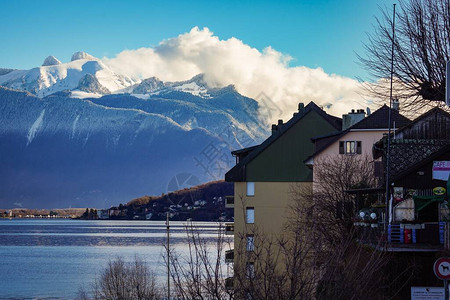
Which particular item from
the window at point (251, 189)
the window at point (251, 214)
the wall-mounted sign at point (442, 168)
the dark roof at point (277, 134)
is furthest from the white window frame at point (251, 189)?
the wall-mounted sign at point (442, 168)

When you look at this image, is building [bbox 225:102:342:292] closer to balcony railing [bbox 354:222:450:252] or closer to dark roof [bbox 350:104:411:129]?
dark roof [bbox 350:104:411:129]

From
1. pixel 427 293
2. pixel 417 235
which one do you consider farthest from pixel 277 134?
pixel 427 293

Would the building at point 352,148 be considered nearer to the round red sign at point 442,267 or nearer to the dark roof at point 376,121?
the dark roof at point 376,121

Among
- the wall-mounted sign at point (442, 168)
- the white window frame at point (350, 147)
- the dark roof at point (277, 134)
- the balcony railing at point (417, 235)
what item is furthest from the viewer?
the dark roof at point (277, 134)

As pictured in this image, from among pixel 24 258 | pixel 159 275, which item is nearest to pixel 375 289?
pixel 159 275

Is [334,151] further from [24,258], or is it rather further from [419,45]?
[24,258]

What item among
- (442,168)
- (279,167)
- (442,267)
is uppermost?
(279,167)

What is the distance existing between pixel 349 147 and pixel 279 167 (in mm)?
10859

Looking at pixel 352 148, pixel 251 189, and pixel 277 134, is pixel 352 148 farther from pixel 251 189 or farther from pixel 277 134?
pixel 251 189

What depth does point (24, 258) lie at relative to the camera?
479ft

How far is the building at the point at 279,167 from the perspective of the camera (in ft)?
228

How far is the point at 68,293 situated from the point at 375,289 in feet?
213

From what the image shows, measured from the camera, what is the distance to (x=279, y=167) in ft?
231

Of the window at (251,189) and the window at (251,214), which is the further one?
the window at (251,189)
